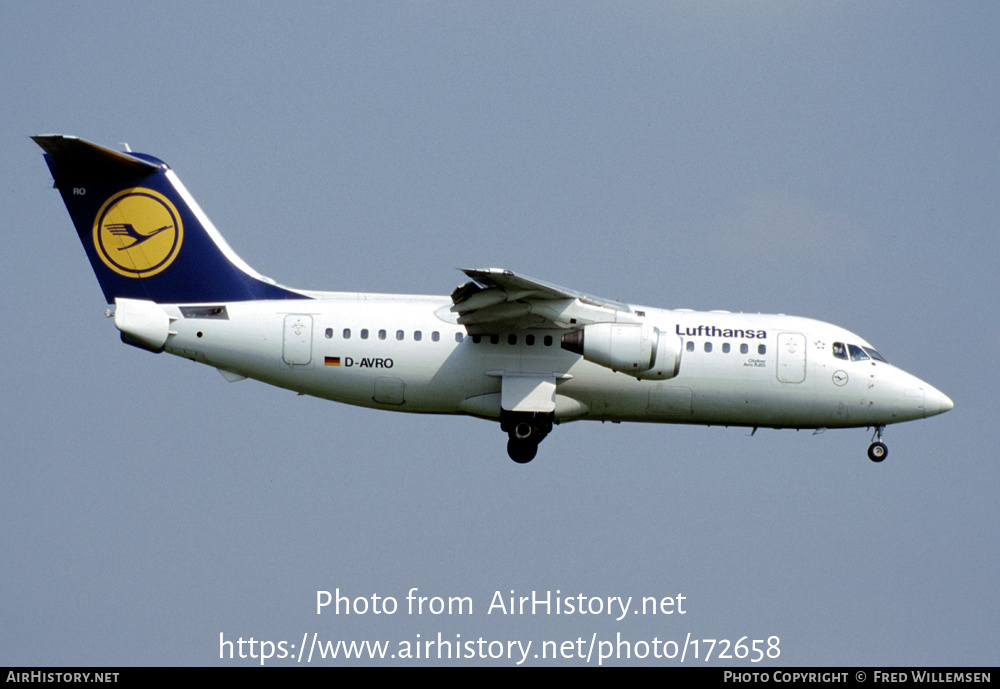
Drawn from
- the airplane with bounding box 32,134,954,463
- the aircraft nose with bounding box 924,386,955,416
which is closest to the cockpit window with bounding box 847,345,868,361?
the airplane with bounding box 32,134,954,463

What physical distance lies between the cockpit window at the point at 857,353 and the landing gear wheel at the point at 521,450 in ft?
20.5

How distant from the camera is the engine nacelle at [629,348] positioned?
22.8m

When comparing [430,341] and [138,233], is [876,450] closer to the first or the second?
[430,341]

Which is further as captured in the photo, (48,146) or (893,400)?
(893,400)

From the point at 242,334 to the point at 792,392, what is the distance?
10.1m

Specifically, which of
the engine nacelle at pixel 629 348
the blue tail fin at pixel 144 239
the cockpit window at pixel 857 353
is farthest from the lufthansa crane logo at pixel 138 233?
the cockpit window at pixel 857 353

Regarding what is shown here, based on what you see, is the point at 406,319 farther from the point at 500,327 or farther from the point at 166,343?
the point at 166,343

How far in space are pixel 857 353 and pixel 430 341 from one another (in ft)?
26.5

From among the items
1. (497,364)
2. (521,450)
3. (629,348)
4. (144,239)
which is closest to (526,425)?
(521,450)

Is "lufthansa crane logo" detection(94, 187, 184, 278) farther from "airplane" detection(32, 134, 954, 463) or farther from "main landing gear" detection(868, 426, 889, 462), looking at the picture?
"main landing gear" detection(868, 426, 889, 462)

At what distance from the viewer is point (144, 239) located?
80.0ft

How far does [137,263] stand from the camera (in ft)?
79.5

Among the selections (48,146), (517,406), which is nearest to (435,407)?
(517,406)

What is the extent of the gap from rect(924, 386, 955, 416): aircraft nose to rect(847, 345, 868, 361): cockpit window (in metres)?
1.38
